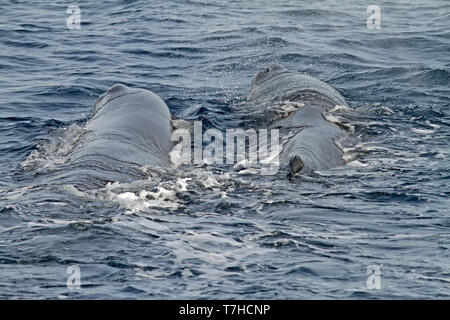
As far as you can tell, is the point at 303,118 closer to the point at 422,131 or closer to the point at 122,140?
A: the point at 422,131

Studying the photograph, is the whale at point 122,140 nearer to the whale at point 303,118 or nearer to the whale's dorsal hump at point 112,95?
the whale's dorsal hump at point 112,95

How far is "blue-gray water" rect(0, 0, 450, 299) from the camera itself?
9.09m

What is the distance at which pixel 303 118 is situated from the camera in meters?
15.6

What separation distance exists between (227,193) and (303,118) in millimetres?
3937

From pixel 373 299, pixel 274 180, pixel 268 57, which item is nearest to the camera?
pixel 373 299

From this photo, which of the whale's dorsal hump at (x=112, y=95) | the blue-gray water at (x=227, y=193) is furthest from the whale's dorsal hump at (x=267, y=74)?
the whale's dorsal hump at (x=112, y=95)

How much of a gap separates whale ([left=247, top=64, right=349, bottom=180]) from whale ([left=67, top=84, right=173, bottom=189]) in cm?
214

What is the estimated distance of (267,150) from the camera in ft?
48.2

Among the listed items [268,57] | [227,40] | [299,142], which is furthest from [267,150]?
[227,40]

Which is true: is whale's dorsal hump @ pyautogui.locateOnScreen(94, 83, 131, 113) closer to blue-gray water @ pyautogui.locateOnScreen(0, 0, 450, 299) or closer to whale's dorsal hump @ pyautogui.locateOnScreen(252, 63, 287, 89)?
blue-gray water @ pyautogui.locateOnScreen(0, 0, 450, 299)

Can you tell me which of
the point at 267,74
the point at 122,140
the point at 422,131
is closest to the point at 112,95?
the point at 122,140

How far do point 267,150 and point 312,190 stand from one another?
2749 millimetres

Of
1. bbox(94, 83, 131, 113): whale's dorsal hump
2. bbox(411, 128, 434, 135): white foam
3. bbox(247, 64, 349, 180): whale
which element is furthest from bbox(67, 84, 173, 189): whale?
bbox(411, 128, 434, 135): white foam
